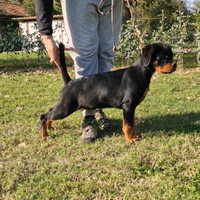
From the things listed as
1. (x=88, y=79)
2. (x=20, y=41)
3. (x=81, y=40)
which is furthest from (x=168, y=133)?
(x=20, y=41)

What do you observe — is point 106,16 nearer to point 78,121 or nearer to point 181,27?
point 78,121

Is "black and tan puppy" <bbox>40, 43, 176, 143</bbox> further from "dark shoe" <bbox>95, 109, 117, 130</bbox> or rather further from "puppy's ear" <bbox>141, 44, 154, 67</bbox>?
"dark shoe" <bbox>95, 109, 117, 130</bbox>

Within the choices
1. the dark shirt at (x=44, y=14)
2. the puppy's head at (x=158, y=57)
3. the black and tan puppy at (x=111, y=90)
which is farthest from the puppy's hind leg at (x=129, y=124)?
the dark shirt at (x=44, y=14)

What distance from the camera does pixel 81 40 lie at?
2982 mm

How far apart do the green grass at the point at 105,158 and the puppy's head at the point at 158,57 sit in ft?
2.84

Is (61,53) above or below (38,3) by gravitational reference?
below

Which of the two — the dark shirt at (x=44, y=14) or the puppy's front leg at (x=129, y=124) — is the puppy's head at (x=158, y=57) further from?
the dark shirt at (x=44, y=14)

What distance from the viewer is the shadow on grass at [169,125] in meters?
3.23

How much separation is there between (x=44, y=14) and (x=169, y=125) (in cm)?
217

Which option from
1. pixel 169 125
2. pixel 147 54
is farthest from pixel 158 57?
pixel 169 125

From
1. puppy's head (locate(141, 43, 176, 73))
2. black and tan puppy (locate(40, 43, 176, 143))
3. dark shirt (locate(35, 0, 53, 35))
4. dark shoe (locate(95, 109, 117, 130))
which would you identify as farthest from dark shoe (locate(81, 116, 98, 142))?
dark shirt (locate(35, 0, 53, 35))

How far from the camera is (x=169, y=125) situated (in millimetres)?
3432

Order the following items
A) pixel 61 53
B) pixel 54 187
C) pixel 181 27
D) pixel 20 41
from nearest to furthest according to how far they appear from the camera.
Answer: pixel 54 187 → pixel 61 53 → pixel 181 27 → pixel 20 41

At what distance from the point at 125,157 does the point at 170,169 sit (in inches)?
19.1
